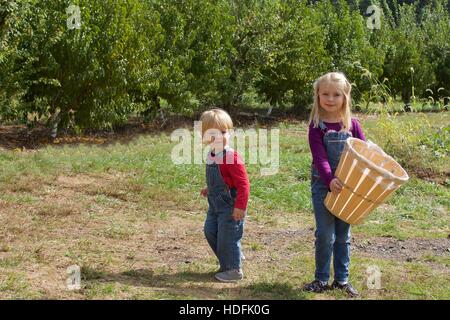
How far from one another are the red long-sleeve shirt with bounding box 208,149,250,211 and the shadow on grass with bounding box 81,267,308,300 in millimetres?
557

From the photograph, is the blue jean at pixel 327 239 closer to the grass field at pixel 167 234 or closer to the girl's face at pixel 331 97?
the grass field at pixel 167 234

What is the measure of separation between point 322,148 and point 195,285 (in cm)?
127

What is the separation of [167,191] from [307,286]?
10.6ft

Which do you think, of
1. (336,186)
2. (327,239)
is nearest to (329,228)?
(327,239)

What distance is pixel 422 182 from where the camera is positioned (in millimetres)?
8602

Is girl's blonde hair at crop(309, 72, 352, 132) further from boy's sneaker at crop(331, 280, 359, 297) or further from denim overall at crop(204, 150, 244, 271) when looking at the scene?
boy's sneaker at crop(331, 280, 359, 297)

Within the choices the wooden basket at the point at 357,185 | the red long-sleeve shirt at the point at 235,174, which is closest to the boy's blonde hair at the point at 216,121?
the red long-sleeve shirt at the point at 235,174

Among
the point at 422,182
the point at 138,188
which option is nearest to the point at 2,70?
the point at 138,188

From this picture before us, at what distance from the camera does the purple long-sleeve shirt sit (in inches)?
168

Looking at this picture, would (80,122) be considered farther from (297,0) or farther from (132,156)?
(297,0)

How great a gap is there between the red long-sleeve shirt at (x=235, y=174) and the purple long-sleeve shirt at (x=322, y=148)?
51cm

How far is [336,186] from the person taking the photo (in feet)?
13.7

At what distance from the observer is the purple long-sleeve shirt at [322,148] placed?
4.27m

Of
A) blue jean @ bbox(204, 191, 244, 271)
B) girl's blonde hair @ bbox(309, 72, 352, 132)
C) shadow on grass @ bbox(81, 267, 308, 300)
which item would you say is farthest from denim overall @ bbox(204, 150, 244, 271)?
girl's blonde hair @ bbox(309, 72, 352, 132)
